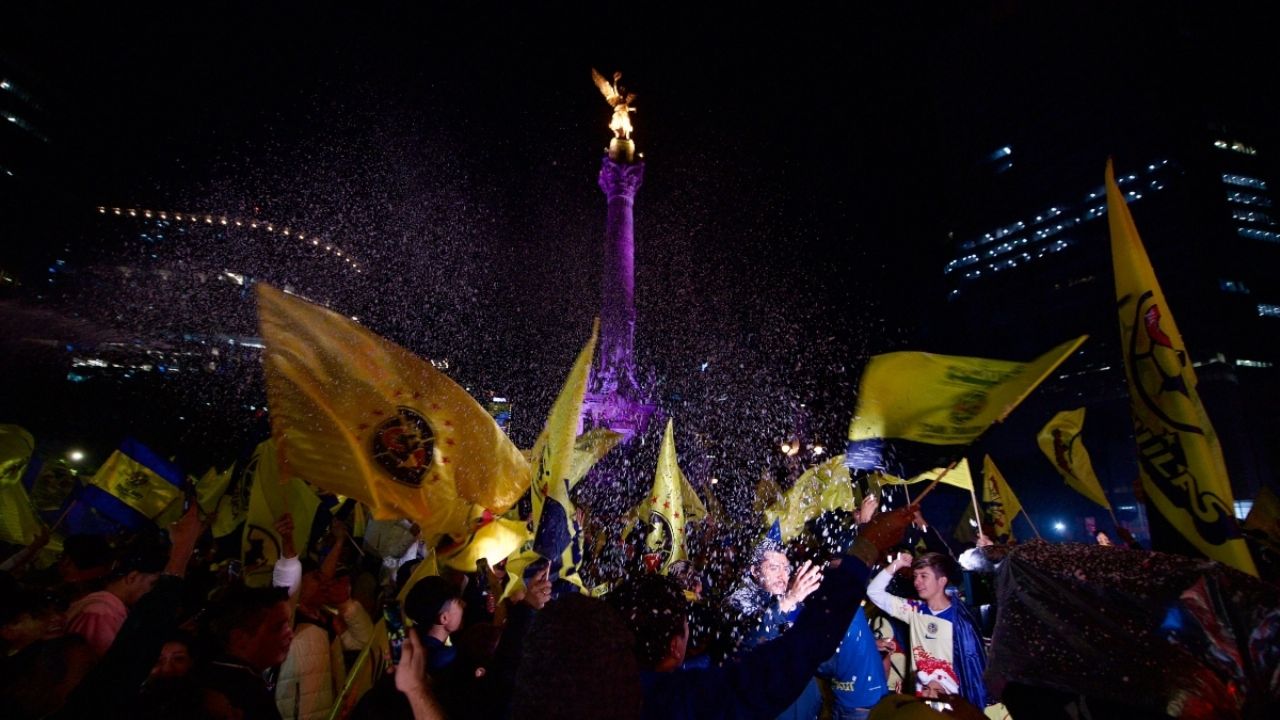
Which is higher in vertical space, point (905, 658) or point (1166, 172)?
point (1166, 172)

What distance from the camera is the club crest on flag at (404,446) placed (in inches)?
152

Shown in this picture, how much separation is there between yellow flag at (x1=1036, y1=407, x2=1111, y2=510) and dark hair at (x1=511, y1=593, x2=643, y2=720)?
8.92 meters

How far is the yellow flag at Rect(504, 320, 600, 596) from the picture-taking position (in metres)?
4.54

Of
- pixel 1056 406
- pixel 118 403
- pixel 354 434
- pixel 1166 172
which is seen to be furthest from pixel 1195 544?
pixel 1166 172

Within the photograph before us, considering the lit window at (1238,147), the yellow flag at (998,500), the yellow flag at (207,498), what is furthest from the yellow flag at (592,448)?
the lit window at (1238,147)

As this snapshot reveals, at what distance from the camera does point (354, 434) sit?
3809 millimetres

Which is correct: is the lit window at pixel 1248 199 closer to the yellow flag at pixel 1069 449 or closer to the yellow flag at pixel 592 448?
the yellow flag at pixel 1069 449

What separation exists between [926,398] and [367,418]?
3.42m

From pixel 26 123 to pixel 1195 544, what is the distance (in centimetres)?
7400

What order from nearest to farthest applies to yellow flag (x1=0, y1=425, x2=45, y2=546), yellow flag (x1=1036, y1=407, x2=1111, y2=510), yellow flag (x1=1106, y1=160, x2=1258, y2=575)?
yellow flag (x1=1106, y1=160, x2=1258, y2=575) < yellow flag (x1=0, y1=425, x2=45, y2=546) < yellow flag (x1=1036, y1=407, x2=1111, y2=510)

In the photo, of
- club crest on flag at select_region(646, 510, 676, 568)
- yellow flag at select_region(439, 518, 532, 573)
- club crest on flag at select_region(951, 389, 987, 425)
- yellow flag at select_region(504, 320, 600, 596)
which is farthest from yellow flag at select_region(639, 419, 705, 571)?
club crest on flag at select_region(951, 389, 987, 425)

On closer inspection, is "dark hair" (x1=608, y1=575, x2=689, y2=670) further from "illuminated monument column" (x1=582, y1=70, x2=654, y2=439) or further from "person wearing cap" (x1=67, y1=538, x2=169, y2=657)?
"illuminated monument column" (x1=582, y1=70, x2=654, y2=439)

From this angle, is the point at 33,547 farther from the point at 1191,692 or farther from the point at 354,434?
the point at 1191,692

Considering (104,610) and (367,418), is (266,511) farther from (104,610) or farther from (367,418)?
(367,418)
